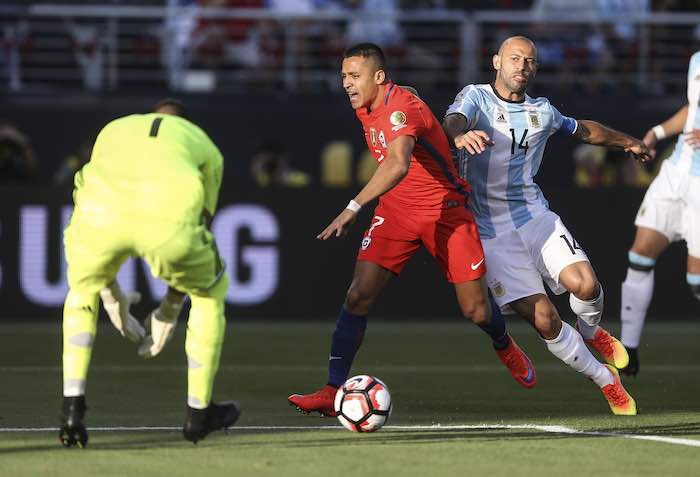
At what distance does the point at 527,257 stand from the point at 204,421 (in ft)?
8.75

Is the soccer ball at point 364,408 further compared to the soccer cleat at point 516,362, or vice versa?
the soccer cleat at point 516,362

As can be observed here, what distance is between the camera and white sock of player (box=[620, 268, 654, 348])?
10.4m

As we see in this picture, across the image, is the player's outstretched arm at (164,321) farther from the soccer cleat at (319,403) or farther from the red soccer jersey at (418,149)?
the red soccer jersey at (418,149)

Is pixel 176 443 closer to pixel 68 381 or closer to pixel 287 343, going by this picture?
pixel 68 381

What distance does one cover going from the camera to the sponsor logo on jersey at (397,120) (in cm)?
780

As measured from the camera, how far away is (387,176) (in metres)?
7.49

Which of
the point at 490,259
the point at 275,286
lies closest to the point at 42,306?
the point at 275,286

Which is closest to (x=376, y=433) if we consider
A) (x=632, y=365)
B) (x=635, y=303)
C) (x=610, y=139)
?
(x=610, y=139)

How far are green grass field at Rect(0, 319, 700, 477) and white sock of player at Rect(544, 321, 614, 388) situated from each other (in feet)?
0.70

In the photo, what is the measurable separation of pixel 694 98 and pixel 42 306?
6.82m

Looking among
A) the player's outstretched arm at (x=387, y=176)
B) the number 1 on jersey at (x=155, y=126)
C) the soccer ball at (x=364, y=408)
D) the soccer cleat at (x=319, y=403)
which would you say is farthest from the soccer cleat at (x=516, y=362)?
the number 1 on jersey at (x=155, y=126)

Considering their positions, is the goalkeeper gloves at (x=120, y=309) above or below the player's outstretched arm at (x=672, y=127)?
below

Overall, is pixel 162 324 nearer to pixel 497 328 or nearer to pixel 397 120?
pixel 397 120

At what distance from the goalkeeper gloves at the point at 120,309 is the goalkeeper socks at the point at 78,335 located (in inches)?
18.6
